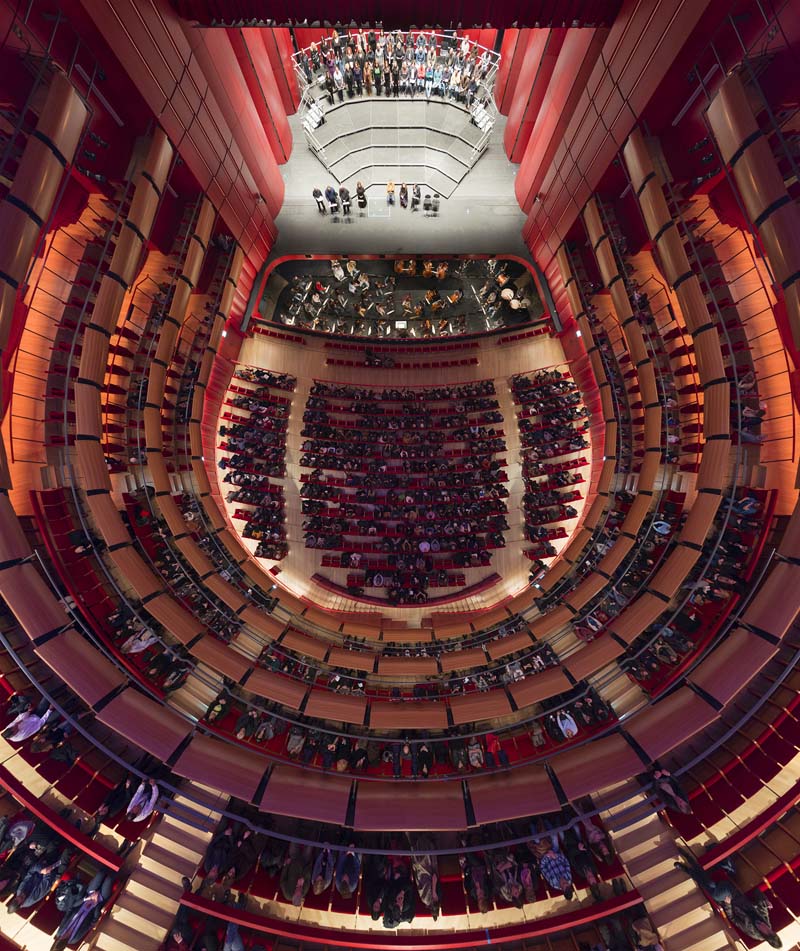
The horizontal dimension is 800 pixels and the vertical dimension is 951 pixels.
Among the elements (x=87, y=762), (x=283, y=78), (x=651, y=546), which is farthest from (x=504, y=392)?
(x=87, y=762)

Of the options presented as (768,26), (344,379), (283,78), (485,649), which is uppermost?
(283,78)

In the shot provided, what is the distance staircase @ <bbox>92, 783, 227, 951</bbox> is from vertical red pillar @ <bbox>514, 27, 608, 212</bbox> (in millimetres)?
12860

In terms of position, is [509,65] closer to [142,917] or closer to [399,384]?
[399,384]

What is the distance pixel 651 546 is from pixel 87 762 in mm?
9887

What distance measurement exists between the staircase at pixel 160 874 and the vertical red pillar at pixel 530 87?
14.3m

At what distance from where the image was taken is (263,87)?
9.09 m

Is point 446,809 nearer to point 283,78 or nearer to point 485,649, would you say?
point 485,649

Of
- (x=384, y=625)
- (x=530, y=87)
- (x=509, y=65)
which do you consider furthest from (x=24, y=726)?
(x=509, y=65)

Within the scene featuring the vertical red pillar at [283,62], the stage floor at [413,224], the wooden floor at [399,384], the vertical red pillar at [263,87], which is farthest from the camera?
the stage floor at [413,224]

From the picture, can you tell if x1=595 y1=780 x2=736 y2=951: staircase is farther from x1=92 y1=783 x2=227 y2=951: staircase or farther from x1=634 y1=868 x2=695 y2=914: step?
x1=92 y1=783 x2=227 y2=951: staircase

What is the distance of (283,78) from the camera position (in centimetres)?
1009

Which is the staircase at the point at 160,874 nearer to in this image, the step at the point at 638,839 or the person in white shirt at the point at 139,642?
the person in white shirt at the point at 139,642

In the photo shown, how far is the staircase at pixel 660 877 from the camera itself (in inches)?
217

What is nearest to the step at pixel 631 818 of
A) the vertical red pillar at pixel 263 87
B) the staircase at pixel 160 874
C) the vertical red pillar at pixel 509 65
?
the staircase at pixel 160 874
